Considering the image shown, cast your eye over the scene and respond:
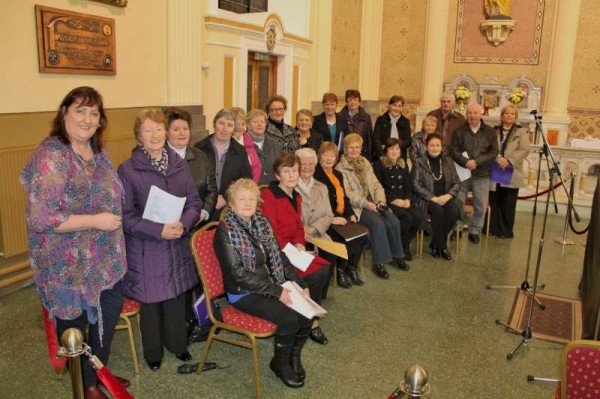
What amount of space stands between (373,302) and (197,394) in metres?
1.90

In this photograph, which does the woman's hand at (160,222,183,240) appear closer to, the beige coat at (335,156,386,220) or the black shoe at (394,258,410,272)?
the beige coat at (335,156,386,220)

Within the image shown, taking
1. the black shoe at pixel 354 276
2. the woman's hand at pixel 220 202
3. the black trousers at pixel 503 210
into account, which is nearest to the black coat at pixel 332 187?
the black shoe at pixel 354 276

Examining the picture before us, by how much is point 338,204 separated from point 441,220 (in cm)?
144

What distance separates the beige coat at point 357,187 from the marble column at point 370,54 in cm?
584

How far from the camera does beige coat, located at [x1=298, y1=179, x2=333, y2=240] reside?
4.38 metres

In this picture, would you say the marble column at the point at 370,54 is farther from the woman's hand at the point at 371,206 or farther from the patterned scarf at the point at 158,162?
the patterned scarf at the point at 158,162

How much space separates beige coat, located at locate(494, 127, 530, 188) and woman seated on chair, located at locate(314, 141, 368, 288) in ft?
8.24

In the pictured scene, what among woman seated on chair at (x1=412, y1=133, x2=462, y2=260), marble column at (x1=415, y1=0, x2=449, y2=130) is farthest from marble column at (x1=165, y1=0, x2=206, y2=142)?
marble column at (x1=415, y1=0, x2=449, y2=130)

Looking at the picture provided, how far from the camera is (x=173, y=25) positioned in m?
5.82

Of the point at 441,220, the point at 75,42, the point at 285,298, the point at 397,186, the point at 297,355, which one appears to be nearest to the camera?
the point at 285,298

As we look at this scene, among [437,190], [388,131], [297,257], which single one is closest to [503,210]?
[437,190]

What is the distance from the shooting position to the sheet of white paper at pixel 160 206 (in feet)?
9.60

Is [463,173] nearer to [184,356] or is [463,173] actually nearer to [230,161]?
[230,161]

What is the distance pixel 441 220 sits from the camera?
5.65m
